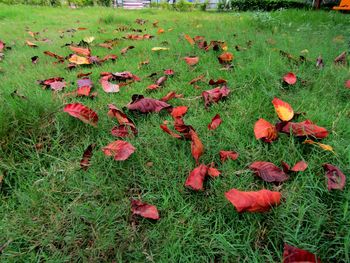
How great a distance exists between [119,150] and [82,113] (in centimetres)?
38

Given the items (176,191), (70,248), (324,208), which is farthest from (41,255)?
(324,208)

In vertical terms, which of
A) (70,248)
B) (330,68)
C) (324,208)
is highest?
(330,68)

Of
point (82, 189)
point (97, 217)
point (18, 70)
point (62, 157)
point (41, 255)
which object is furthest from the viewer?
point (18, 70)

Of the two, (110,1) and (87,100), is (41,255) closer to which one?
(87,100)

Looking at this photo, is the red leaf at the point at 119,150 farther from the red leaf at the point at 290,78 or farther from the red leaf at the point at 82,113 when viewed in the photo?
the red leaf at the point at 290,78

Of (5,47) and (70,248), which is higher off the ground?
(5,47)

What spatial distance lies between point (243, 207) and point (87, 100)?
52.3 inches

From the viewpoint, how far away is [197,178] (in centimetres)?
115

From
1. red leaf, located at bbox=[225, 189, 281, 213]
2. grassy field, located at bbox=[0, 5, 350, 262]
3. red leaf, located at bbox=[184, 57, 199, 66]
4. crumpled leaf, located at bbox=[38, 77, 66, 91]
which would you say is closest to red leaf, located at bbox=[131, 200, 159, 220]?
grassy field, located at bbox=[0, 5, 350, 262]

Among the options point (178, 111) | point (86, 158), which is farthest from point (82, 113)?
point (178, 111)

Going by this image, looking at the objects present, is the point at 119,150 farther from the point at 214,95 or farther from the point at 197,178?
the point at 214,95

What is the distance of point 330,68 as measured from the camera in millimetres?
2121

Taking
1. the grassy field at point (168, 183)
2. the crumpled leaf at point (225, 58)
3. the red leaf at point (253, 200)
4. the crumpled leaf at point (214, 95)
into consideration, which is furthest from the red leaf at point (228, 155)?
the crumpled leaf at point (225, 58)

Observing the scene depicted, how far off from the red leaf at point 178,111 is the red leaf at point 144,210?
635 mm
